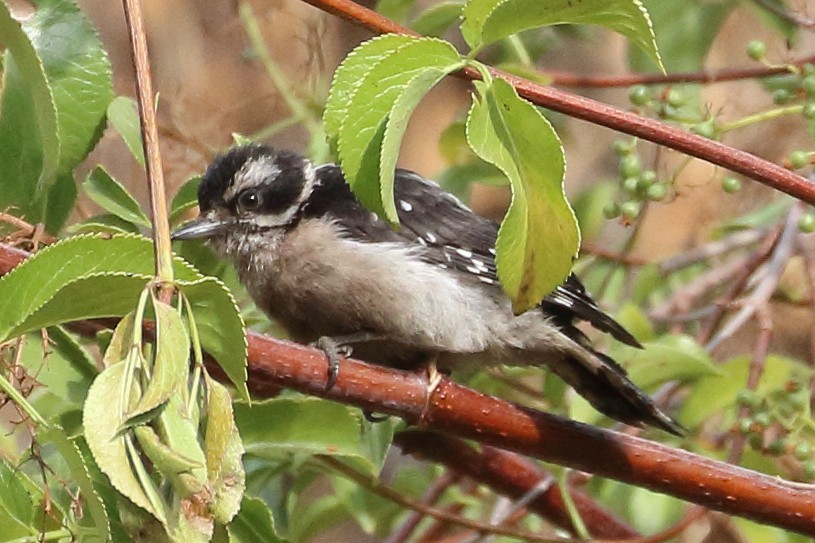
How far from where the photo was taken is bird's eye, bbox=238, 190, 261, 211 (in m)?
2.75

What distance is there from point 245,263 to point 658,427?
932 millimetres

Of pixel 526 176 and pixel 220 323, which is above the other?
pixel 526 176

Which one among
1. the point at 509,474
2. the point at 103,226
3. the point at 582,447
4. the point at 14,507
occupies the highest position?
the point at 103,226

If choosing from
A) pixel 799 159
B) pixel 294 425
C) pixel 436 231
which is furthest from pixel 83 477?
pixel 436 231

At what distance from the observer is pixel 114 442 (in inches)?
45.0

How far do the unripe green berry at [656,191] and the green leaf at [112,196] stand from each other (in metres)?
1.01

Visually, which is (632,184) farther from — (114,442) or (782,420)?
(114,442)

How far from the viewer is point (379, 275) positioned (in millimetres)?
2596

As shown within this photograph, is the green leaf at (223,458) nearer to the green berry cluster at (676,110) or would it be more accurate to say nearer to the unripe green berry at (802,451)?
the green berry cluster at (676,110)

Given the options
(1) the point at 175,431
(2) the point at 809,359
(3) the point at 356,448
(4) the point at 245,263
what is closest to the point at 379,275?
(4) the point at 245,263

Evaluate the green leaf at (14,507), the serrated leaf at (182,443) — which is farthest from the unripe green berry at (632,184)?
the serrated leaf at (182,443)

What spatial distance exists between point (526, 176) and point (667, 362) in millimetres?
1207

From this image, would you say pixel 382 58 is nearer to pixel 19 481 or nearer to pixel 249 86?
pixel 19 481

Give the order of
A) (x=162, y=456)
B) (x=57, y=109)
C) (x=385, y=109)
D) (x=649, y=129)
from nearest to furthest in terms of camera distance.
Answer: (x=162, y=456), (x=385, y=109), (x=649, y=129), (x=57, y=109)
